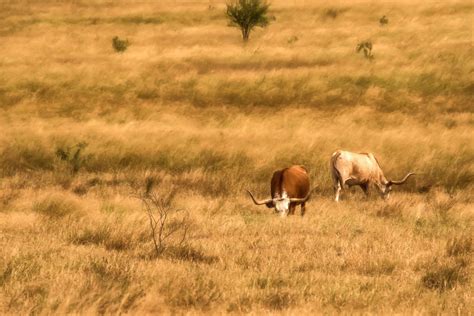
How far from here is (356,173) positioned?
48.5 feet

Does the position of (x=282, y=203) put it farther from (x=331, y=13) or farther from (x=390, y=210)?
(x=331, y=13)

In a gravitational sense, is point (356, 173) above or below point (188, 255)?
below

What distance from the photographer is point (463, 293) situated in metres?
7.32

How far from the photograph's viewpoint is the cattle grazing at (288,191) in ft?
40.9

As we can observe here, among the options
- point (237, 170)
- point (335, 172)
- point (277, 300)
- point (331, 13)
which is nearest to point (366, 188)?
point (335, 172)

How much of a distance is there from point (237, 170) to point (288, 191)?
4.16m

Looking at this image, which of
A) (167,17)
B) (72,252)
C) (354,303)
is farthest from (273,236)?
(167,17)

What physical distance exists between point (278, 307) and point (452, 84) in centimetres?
2096

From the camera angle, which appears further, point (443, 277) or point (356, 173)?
point (356, 173)

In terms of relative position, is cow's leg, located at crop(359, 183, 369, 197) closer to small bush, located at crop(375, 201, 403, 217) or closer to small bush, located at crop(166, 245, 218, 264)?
small bush, located at crop(375, 201, 403, 217)

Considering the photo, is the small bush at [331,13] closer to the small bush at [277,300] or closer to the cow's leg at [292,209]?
the cow's leg at [292,209]

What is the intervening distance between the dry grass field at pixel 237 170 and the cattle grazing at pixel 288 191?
0.28m

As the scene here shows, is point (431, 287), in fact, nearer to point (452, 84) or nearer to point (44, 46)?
point (452, 84)

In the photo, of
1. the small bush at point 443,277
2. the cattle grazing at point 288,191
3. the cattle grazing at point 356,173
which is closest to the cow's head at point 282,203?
the cattle grazing at point 288,191
